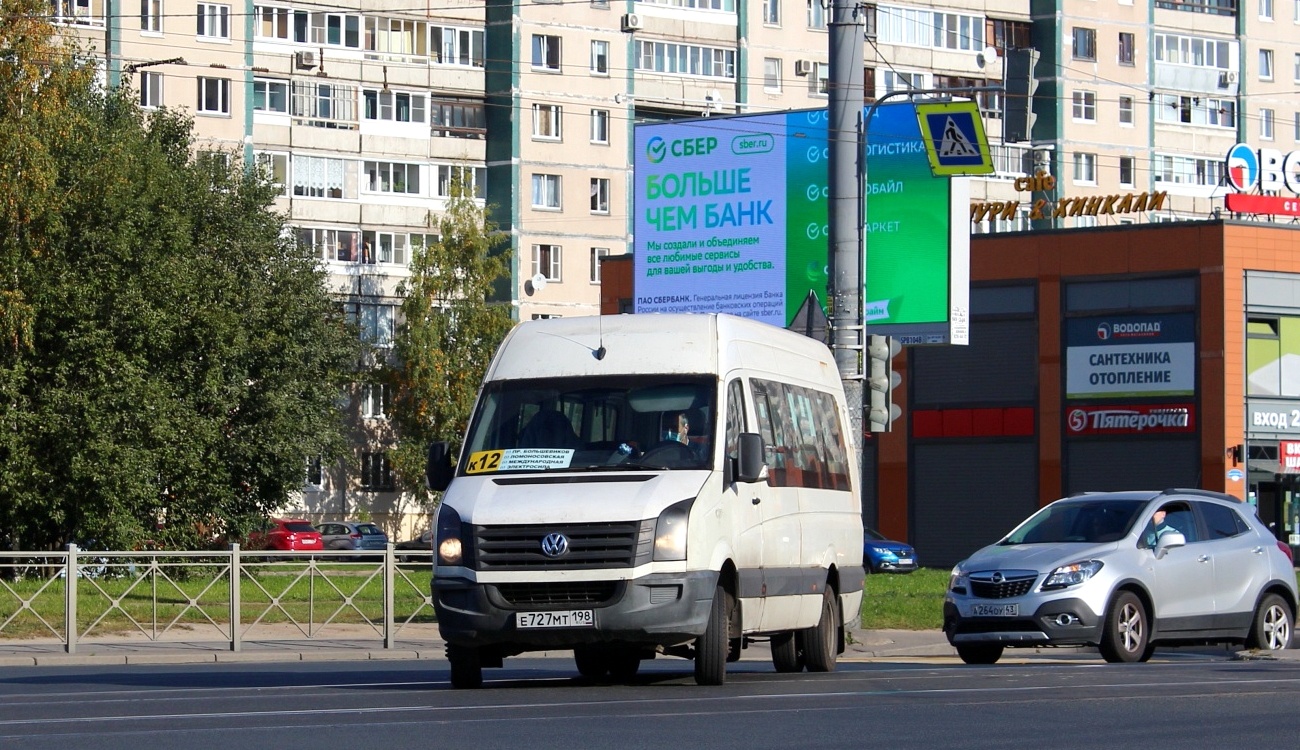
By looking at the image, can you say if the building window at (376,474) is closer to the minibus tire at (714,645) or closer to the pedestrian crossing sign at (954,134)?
the pedestrian crossing sign at (954,134)

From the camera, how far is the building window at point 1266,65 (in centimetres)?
8525

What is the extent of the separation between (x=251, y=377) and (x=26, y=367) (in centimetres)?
1265

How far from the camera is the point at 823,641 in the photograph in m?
16.8

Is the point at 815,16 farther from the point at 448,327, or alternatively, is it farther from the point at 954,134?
the point at 954,134

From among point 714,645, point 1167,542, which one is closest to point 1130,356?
point 1167,542

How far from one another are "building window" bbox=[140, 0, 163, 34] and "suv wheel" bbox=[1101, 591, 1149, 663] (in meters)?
54.7

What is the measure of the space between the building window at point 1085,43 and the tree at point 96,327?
44.6 m

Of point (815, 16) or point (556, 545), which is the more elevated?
point (815, 16)

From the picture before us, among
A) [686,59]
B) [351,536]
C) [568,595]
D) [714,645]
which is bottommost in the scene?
[351,536]

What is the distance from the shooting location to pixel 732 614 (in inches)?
576

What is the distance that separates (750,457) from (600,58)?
61.5 meters

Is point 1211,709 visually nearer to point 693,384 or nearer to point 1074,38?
point 693,384

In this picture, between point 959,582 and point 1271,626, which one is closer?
point 959,582

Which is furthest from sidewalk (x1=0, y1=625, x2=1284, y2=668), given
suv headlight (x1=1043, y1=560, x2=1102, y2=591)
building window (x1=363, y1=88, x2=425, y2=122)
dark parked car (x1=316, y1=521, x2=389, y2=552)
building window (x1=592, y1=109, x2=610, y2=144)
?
building window (x1=592, y1=109, x2=610, y2=144)
